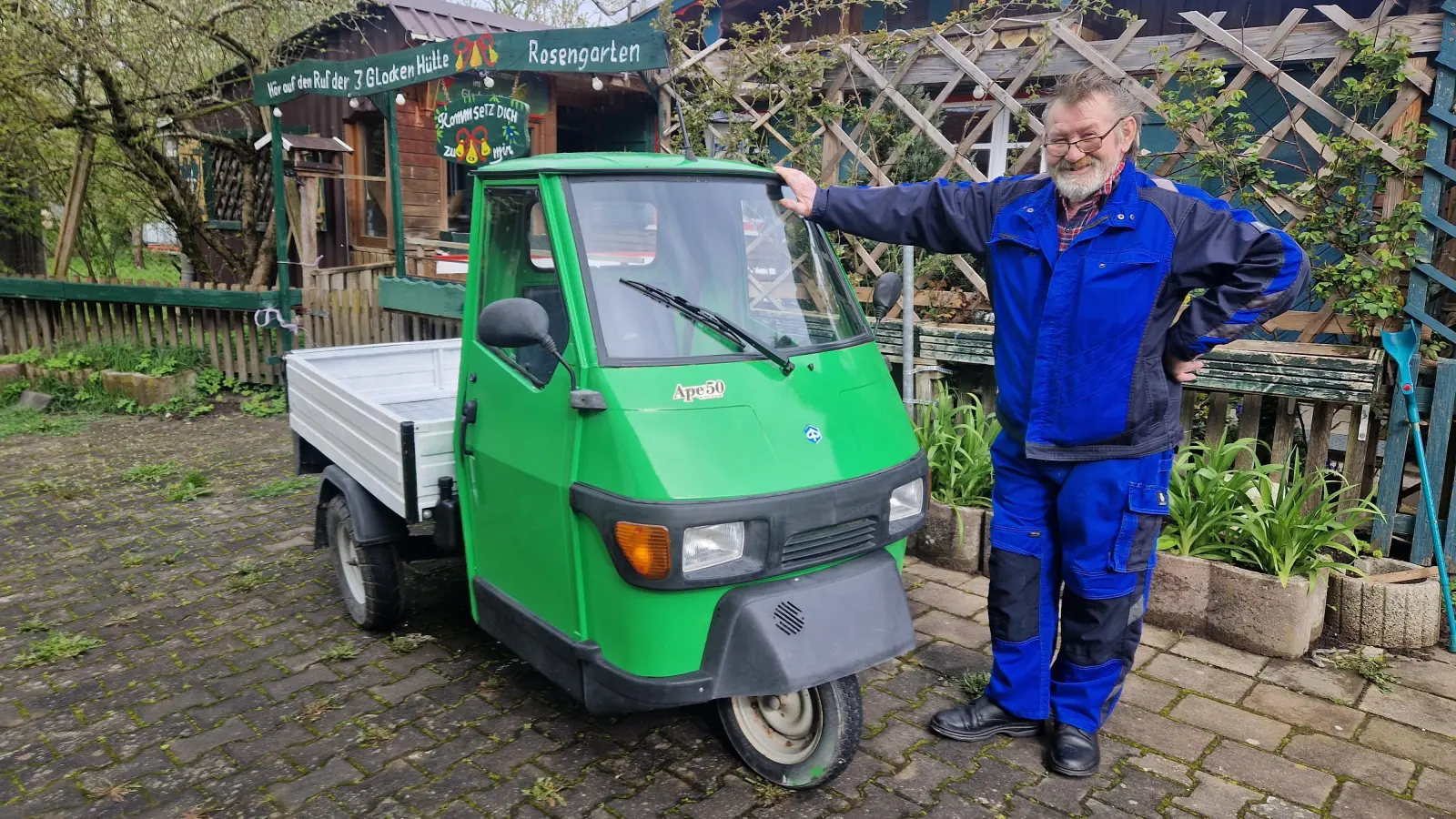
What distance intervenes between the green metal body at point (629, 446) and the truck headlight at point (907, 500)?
0.35 ft

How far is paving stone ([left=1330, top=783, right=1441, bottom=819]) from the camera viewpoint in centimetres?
299

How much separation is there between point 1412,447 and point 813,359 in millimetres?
3272

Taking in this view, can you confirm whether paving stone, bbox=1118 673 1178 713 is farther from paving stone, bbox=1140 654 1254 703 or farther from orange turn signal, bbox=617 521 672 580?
orange turn signal, bbox=617 521 672 580

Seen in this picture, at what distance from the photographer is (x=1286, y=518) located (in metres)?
4.03

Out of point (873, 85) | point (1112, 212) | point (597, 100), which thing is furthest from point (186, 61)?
point (1112, 212)

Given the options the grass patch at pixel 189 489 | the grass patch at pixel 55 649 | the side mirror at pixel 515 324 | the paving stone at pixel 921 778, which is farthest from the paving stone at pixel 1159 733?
the grass patch at pixel 189 489

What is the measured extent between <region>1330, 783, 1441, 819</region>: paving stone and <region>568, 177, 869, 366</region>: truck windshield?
2138 mm

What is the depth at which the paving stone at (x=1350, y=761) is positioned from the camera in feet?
10.4

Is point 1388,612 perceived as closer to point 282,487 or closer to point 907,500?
point 907,500

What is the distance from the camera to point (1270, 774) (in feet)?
10.5

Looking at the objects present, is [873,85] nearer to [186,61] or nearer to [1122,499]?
[1122,499]

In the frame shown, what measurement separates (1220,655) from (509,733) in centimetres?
292

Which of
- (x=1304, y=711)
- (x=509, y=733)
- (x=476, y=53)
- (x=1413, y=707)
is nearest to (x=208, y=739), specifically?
(x=509, y=733)

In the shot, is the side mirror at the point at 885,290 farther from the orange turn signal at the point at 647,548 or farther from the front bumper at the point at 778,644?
the orange turn signal at the point at 647,548
